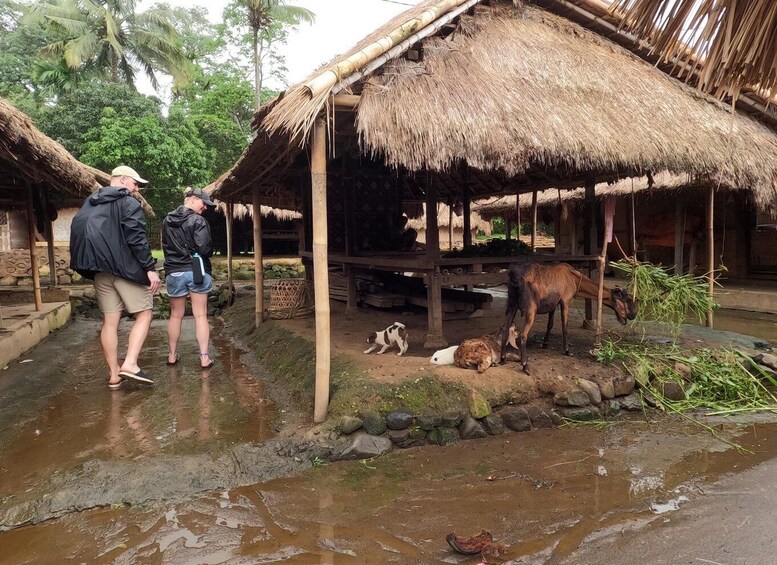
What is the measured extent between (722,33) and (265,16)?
1860cm

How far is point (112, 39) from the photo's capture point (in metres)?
19.0

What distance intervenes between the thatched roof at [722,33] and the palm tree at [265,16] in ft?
56.7

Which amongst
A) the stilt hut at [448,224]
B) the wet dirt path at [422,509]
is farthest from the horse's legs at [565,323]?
the stilt hut at [448,224]

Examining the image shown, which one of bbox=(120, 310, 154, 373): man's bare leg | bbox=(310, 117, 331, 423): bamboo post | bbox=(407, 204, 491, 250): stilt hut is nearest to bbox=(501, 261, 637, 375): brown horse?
bbox=(310, 117, 331, 423): bamboo post

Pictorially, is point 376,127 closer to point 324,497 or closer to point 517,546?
point 324,497

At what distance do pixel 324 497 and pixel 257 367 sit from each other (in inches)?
125

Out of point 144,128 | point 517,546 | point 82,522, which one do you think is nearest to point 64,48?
point 144,128

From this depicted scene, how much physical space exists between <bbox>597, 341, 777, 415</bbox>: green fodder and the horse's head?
0.36 metres

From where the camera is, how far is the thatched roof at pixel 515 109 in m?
4.32

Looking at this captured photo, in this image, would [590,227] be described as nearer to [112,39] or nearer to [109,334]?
[109,334]

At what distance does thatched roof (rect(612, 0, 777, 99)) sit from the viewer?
206cm

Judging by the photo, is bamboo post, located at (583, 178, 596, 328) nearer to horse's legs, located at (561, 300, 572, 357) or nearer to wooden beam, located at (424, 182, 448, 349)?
horse's legs, located at (561, 300, 572, 357)

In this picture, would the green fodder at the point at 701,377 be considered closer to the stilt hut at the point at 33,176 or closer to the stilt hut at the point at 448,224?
the stilt hut at the point at 33,176

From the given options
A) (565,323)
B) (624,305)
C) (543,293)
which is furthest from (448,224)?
(543,293)
